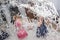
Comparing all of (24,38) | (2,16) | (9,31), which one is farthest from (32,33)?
(2,16)

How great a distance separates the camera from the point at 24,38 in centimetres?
130

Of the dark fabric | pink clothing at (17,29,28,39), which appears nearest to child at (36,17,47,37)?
the dark fabric

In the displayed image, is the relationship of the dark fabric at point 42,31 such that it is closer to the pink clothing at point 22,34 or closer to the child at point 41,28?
the child at point 41,28

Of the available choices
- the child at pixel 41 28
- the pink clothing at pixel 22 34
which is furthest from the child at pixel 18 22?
the child at pixel 41 28

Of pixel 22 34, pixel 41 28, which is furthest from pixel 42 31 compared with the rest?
pixel 22 34

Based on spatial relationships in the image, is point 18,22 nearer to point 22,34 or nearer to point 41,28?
point 22,34

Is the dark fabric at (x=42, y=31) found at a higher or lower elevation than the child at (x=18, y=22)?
lower

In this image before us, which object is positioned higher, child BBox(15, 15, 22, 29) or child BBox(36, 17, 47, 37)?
child BBox(15, 15, 22, 29)

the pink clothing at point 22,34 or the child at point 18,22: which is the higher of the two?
the child at point 18,22

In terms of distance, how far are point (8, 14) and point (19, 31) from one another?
192 mm

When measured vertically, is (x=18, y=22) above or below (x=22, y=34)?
above

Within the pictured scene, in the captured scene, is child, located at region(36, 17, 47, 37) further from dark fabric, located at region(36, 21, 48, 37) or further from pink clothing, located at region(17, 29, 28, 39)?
pink clothing, located at region(17, 29, 28, 39)

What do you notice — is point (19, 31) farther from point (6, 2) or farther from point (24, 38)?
point (6, 2)

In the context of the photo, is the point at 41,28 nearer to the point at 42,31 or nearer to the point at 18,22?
the point at 42,31
